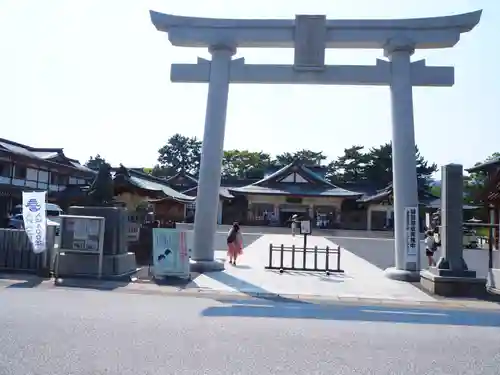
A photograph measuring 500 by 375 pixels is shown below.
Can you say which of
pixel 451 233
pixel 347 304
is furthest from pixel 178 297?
pixel 451 233

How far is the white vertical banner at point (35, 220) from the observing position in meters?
11.1

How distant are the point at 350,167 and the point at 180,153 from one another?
119ft

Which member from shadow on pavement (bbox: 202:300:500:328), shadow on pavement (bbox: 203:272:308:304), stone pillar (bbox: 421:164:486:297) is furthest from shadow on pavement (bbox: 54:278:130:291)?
stone pillar (bbox: 421:164:486:297)

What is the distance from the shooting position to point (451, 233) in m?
10.9

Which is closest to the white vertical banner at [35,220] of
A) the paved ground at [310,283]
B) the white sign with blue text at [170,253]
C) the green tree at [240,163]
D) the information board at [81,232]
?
the information board at [81,232]

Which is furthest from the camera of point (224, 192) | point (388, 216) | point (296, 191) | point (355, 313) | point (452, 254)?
point (224, 192)

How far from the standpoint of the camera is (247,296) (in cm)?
977

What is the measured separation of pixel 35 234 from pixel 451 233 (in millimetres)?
9583

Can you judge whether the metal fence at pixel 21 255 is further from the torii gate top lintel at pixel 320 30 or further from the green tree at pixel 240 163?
the green tree at pixel 240 163

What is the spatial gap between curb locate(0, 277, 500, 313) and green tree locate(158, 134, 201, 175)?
7773 cm

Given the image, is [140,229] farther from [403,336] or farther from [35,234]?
[403,336]

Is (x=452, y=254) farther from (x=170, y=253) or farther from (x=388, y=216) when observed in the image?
(x=388, y=216)

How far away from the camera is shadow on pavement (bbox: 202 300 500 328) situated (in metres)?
7.51

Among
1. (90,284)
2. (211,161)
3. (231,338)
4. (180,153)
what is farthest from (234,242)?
(180,153)
